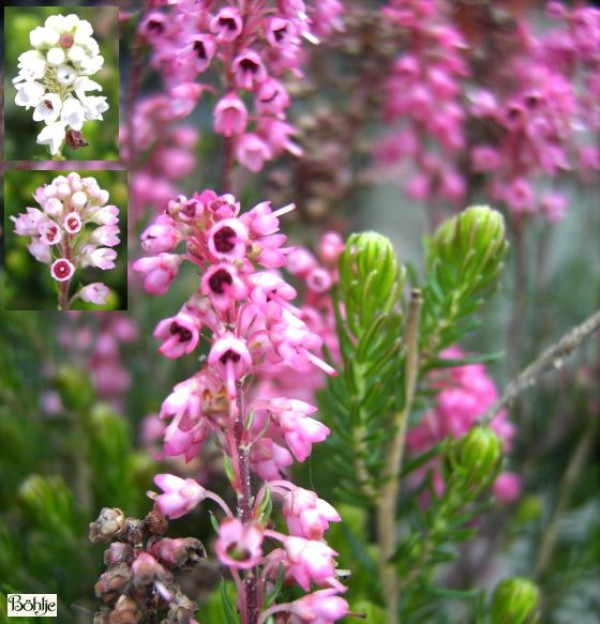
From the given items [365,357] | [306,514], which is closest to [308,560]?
[306,514]

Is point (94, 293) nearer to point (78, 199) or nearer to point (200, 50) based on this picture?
point (78, 199)

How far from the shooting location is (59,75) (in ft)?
1.98

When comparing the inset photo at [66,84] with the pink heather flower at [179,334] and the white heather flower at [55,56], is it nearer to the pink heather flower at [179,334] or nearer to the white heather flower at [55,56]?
the white heather flower at [55,56]

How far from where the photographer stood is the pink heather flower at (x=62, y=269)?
598mm

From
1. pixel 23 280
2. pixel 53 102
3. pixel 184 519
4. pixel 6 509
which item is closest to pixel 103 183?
pixel 53 102

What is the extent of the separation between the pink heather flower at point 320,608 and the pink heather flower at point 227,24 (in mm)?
353

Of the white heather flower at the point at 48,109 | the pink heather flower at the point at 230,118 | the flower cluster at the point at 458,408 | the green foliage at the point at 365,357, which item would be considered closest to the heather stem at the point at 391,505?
the green foliage at the point at 365,357

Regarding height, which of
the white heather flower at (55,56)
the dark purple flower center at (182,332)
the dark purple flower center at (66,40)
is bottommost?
the dark purple flower center at (182,332)

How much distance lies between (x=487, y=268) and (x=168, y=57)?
0.30 meters

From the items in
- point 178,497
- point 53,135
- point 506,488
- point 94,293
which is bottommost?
point 506,488

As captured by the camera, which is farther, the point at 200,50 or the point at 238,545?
the point at 200,50

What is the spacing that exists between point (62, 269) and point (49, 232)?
27 millimetres

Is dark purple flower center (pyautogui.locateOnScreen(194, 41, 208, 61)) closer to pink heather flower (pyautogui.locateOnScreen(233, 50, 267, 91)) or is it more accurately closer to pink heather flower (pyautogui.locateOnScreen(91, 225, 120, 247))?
pink heather flower (pyautogui.locateOnScreen(233, 50, 267, 91))

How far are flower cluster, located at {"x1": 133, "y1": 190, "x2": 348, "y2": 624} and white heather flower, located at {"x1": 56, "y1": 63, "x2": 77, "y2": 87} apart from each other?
19 centimetres
